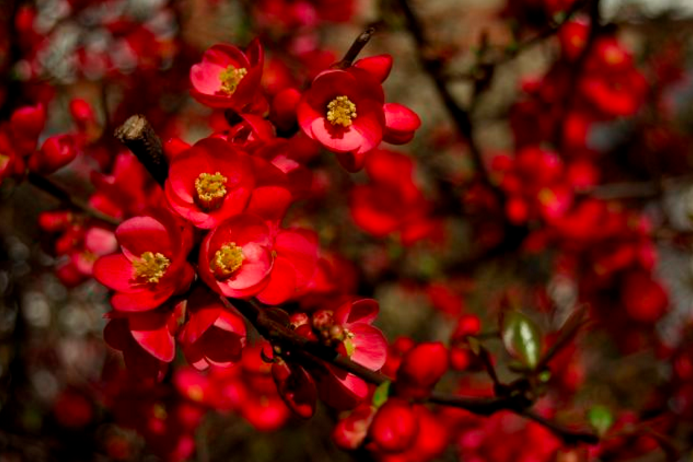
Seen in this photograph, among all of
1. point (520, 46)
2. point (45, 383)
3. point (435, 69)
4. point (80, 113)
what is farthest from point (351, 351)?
point (45, 383)

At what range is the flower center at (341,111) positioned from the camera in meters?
0.83

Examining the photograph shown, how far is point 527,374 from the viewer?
2.99 feet

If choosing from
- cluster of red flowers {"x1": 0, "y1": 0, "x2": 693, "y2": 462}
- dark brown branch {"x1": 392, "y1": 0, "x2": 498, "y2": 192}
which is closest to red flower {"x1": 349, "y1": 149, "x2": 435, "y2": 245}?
cluster of red flowers {"x1": 0, "y1": 0, "x2": 693, "y2": 462}

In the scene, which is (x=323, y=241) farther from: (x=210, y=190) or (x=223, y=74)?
(x=210, y=190)

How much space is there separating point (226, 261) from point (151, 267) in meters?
0.08

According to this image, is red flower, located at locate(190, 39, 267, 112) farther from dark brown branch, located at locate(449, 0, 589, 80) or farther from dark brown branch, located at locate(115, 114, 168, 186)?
dark brown branch, located at locate(449, 0, 589, 80)

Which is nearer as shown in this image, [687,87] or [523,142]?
[523,142]

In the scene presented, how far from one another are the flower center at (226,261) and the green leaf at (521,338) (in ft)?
1.24

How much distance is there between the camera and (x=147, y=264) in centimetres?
79

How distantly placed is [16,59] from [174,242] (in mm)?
1021

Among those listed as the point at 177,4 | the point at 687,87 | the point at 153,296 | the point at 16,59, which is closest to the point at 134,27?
the point at 177,4

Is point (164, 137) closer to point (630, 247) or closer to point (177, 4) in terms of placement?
point (177, 4)

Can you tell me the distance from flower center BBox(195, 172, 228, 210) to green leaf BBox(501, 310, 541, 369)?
41 cm

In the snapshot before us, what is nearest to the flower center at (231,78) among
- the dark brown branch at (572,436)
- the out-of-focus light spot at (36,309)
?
the dark brown branch at (572,436)
